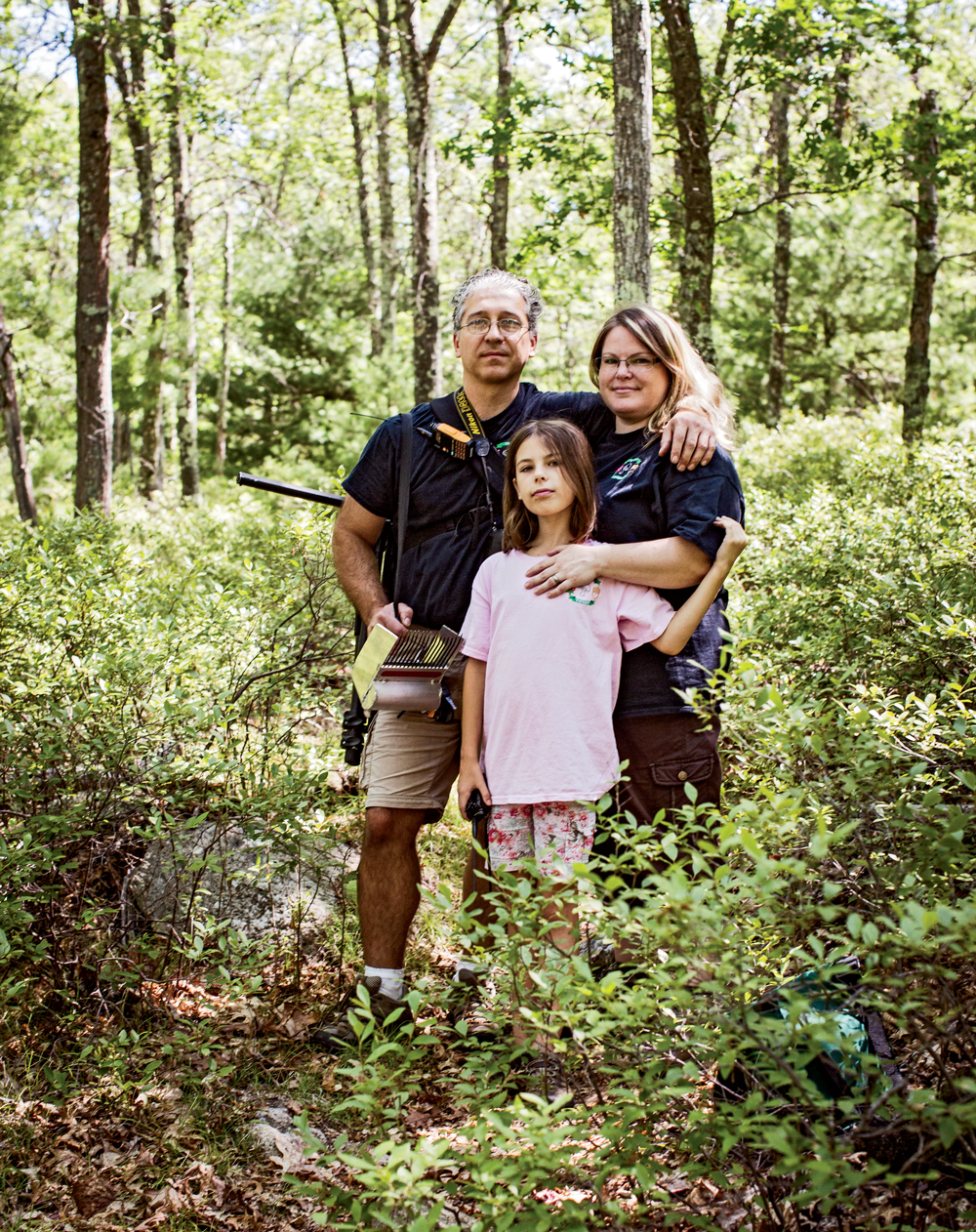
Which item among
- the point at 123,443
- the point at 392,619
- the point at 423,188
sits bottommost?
the point at 392,619

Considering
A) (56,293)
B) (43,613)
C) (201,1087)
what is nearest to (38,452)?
(56,293)

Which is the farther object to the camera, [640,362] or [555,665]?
[640,362]

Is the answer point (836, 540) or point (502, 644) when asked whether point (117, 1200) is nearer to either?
point (502, 644)

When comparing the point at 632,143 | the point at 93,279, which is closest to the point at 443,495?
the point at 632,143

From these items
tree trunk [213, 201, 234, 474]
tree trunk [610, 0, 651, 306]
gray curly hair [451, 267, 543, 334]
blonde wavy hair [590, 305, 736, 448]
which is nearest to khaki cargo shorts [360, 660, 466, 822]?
blonde wavy hair [590, 305, 736, 448]

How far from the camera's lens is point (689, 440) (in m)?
3.07

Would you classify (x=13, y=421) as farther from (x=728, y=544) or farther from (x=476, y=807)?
(x=728, y=544)

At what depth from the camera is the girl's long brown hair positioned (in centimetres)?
319

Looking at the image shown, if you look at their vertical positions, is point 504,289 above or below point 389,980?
above

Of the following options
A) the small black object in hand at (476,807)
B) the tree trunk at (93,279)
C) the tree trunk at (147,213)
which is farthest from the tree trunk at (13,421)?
the small black object in hand at (476,807)

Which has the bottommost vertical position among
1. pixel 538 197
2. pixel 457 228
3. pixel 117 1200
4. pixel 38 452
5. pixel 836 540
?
pixel 117 1200

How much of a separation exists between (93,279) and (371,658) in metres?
7.39

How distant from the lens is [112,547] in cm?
548

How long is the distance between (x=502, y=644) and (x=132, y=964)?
67.4 inches
